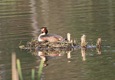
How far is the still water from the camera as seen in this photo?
44.7ft

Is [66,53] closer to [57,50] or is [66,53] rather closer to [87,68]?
[57,50]

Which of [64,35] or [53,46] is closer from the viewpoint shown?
[53,46]

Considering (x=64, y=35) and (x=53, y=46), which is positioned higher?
(x=53, y=46)

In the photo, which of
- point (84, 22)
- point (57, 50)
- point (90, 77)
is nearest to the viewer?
point (90, 77)

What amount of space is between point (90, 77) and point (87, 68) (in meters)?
1.29

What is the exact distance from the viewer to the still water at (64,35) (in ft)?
44.7

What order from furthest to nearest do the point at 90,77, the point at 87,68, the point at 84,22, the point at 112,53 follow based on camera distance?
the point at 84,22, the point at 112,53, the point at 87,68, the point at 90,77

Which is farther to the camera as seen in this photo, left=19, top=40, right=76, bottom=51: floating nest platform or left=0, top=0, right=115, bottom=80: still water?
left=19, top=40, right=76, bottom=51: floating nest platform

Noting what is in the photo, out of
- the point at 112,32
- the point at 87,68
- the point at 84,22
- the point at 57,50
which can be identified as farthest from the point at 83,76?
the point at 84,22

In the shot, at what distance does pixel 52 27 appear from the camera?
24875 mm

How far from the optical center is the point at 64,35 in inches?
845

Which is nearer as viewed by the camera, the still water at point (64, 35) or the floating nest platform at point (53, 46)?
the still water at point (64, 35)

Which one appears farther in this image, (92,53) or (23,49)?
(23,49)

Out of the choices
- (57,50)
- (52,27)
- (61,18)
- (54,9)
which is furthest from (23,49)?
(54,9)
